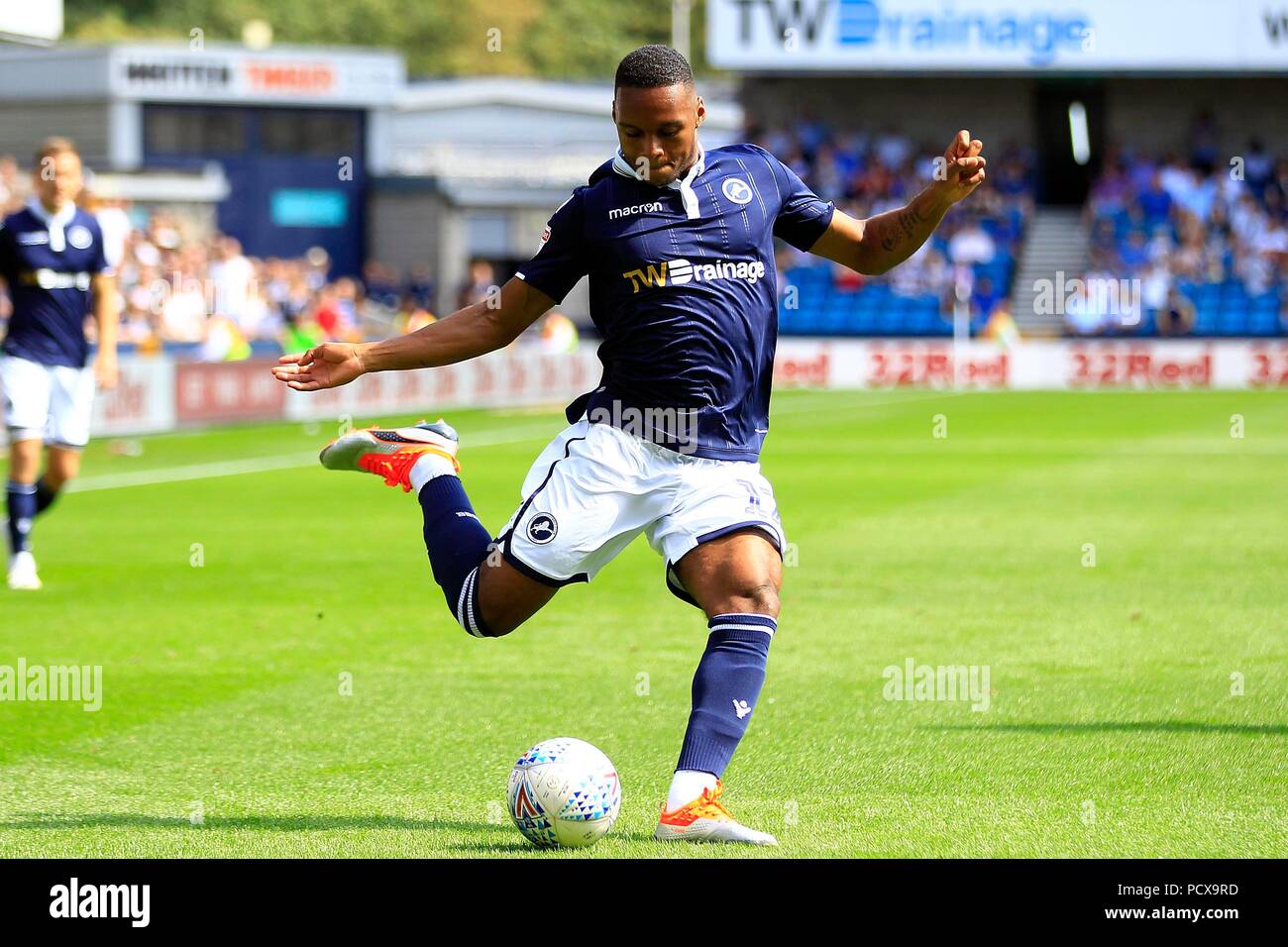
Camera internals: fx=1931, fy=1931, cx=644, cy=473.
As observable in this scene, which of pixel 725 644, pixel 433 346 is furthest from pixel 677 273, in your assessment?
pixel 725 644

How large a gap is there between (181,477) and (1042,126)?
3399 cm

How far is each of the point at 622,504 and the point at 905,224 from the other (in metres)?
1.31

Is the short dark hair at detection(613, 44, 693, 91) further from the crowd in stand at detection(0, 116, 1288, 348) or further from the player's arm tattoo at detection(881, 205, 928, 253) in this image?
the crowd in stand at detection(0, 116, 1288, 348)

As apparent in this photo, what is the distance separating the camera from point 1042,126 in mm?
48562

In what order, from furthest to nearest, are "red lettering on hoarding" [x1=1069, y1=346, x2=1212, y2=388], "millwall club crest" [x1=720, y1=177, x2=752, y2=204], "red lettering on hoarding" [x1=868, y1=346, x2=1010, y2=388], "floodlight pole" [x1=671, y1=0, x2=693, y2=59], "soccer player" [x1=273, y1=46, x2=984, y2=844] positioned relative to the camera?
"floodlight pole" [x1=671, y1=0, x2=693, y2=59] → "red lettering on hoarding" [x1=868, y1=346, x2=1010, y2=388] → "red lettering on hoarding" [x1=1069, y1=346, x2=1212, y2=388] → "millwall club crest" [x1=720, y1=177, x2=752, y2=204] → "soccer player" [x1=273, y1=46, x2=984, y2=844]

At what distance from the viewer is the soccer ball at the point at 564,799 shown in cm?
558

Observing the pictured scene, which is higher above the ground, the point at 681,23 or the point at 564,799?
the point at 681,23

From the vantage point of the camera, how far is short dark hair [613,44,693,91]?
5754mm

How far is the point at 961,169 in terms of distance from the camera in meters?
6.00

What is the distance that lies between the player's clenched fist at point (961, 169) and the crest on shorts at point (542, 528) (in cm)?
160

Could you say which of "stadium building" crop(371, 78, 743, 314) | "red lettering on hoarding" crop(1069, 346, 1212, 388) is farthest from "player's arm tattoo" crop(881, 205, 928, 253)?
"stadium building" crop(371, 78, 743, 314)

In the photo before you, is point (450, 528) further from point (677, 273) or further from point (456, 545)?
point (677, 273)

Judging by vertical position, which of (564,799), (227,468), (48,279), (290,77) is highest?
(290,77)
